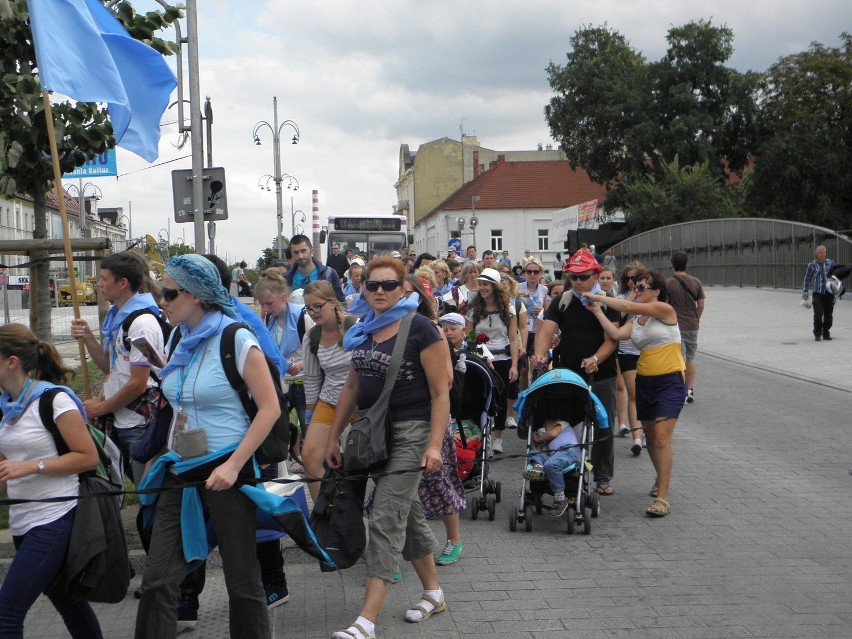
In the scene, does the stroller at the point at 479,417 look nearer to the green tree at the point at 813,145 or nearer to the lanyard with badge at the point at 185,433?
the lanyard with badge at the point at 185,433

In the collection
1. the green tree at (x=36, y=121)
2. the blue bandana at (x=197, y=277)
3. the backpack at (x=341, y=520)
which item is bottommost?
the backpack at (x=341, y=520)

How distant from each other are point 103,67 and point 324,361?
2323 millimetres

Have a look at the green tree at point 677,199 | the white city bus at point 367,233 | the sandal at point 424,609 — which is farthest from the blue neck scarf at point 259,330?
the green tree at point 677,199

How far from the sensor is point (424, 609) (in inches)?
209

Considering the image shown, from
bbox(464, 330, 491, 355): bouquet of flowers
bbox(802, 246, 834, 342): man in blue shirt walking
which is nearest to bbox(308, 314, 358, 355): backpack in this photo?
bbox(464, 330, 491, 355): bouquet of flowers

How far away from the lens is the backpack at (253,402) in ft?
13.5

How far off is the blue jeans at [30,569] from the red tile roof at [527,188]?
78150 millimetres

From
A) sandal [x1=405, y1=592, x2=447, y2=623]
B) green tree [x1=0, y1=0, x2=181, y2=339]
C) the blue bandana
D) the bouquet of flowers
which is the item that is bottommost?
sandal [x1=405, y1=592, x2=447, y2=623]

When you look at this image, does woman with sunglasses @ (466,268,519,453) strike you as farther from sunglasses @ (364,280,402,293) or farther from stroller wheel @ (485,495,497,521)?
sunglasses @ (364,280,402,293)

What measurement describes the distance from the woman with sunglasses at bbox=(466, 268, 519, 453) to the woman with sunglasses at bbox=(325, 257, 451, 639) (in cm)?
471

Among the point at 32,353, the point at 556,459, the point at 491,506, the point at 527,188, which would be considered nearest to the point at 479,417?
the point at 491,506

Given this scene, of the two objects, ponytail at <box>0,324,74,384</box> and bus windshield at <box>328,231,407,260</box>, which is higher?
bus windshield at <box>328,231,407,260</box>

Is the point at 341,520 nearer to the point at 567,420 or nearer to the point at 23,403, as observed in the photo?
the point at 23,403

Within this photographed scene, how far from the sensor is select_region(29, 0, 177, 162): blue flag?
6.09m
